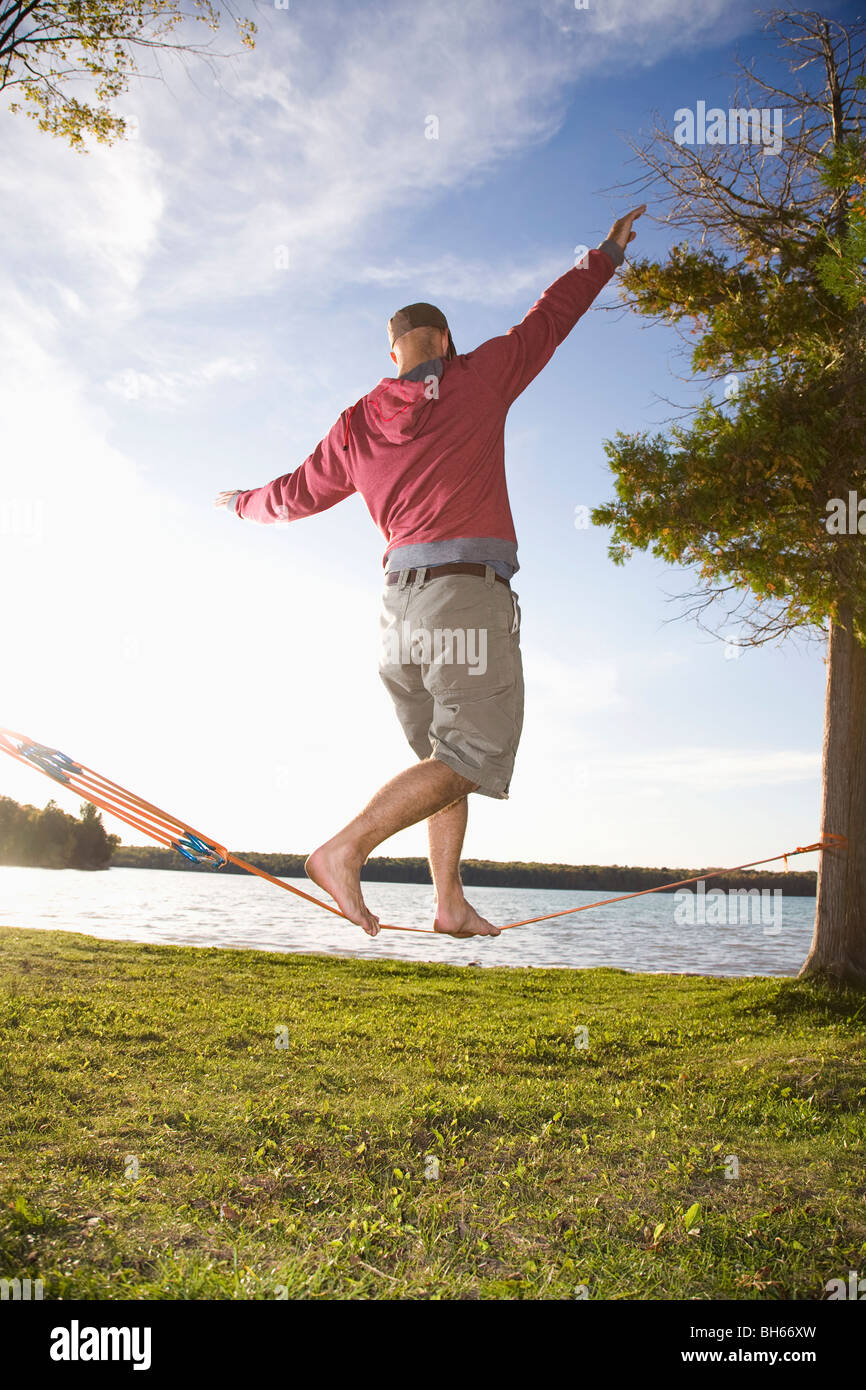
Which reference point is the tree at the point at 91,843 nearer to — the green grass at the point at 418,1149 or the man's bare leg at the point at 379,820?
the green grass at the point at 418,1149

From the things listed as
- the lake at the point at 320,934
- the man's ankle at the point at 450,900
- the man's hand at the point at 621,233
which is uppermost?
the man's hand at the point at 621,233

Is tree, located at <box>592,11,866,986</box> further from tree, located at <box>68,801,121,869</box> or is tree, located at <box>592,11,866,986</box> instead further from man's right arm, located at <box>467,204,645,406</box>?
tree, located at <box>68,801,121,869</box>

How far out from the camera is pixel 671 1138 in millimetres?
5109

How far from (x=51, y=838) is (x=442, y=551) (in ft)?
160

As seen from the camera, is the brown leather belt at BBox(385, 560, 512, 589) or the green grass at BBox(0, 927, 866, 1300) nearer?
the brown leather belt at BBox(385, 560, 512, 589)

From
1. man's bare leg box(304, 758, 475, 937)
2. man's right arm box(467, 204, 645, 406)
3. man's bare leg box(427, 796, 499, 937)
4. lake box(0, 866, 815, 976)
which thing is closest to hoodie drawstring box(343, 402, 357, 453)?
man's right arm box(467, 204, 645, 406)

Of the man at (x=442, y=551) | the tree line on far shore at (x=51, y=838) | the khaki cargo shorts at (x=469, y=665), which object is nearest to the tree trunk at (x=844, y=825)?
the man at (x=442, y=551)

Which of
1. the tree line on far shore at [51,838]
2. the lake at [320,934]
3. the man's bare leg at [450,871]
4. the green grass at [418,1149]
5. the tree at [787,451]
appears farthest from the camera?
the tree line on far shore at [51,838]

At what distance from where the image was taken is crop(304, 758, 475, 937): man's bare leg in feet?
10.1

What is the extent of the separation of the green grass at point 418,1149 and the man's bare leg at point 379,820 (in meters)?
1.45

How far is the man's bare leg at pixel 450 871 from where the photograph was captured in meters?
3.58

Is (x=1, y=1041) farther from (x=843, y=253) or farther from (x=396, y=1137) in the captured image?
(x=843, y=253)
